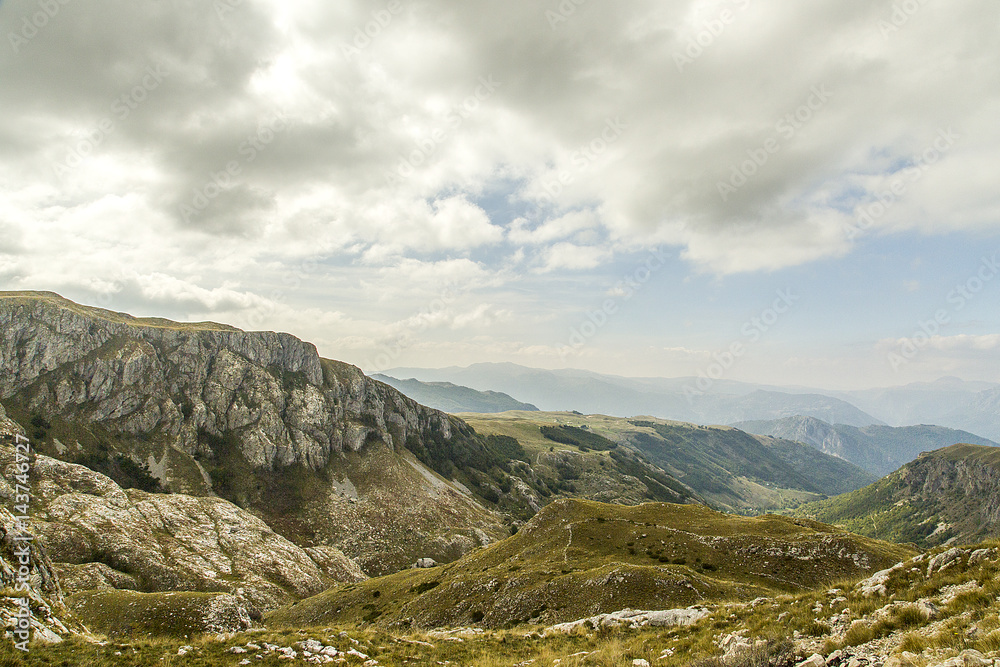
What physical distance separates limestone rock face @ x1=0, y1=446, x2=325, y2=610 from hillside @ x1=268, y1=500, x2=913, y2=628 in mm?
21311

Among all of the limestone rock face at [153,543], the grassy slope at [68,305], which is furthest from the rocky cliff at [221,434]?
the limestone rock face at [153,543]

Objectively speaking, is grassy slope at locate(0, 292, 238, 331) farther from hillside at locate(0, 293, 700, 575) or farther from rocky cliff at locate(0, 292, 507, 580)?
hillside at locate(0, 293, 700, 575)

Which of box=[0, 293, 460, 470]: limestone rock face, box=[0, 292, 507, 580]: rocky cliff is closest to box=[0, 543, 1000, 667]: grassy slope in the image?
box=[0, 292, 507, 580]: rocky cliff

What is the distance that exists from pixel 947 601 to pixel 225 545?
113 metres

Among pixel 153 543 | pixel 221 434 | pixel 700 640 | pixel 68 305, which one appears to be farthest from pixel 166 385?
pixel 700 640

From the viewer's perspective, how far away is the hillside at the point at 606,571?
3709 cm

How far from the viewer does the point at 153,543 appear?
255 feet

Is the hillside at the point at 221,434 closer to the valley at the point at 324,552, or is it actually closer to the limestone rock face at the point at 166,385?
the limestone rock face at the point at 166,385

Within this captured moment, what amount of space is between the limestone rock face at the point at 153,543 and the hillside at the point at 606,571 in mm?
21311

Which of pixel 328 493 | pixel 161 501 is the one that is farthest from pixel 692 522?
pixel 328 493

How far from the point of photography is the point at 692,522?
57.7 meters

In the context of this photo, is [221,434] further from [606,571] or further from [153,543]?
[606,571]

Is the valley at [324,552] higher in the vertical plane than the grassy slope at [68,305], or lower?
lower

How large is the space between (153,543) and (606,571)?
89.1 meters
